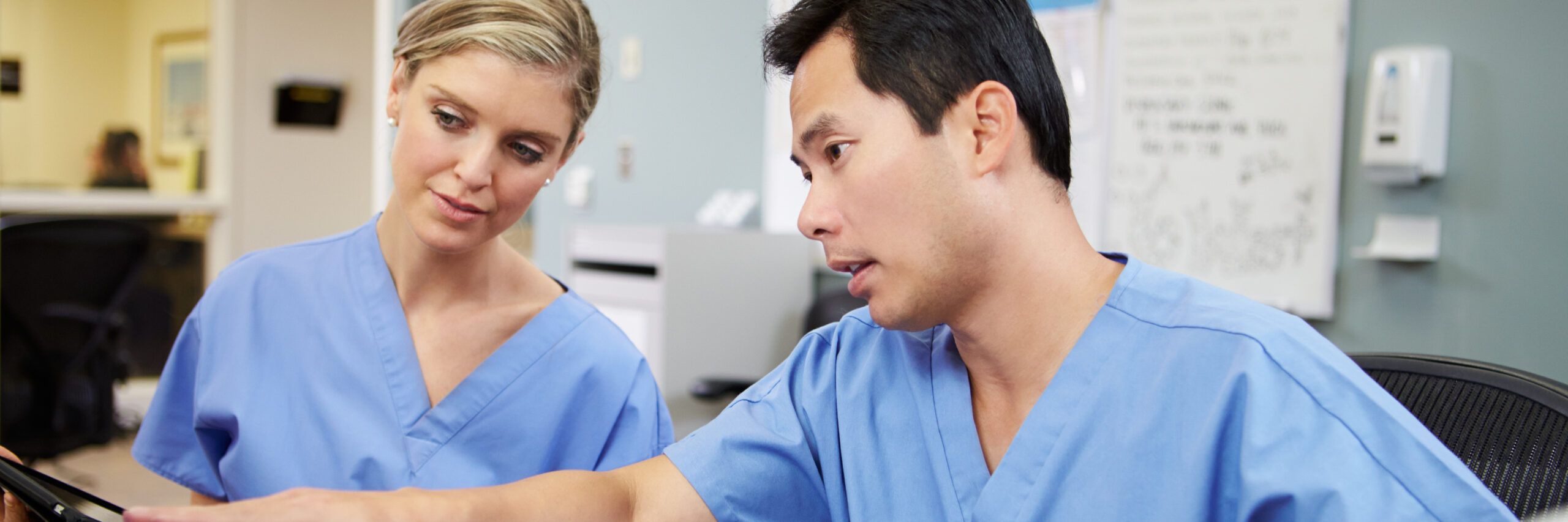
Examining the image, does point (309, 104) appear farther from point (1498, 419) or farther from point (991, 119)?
point (1498, 419)

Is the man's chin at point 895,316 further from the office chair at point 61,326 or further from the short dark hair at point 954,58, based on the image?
the office chair at point 61,326

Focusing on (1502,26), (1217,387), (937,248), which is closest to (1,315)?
(937,248)

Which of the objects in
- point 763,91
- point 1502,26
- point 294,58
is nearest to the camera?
point 1502,26

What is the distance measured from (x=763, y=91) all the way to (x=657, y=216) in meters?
0.64

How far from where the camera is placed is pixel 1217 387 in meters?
0.87

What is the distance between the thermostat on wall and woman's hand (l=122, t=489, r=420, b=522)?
484 cm

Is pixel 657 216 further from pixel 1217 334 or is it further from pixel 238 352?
pixel 1217 334

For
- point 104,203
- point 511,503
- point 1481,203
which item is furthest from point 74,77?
point 1481,203

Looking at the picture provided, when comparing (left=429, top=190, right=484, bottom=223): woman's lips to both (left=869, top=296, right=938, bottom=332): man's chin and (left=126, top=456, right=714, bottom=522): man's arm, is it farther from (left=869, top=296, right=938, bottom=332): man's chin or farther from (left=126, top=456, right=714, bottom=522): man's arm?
(left=869, top=296, right=938, bottom=332): man's chin

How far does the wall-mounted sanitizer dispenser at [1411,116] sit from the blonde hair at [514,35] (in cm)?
157

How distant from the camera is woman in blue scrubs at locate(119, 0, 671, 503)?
1.18 meters

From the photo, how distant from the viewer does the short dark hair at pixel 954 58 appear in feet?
3.17

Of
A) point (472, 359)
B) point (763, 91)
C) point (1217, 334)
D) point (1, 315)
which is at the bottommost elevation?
point (1, 315)

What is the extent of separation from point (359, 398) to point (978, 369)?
2.26 ft
